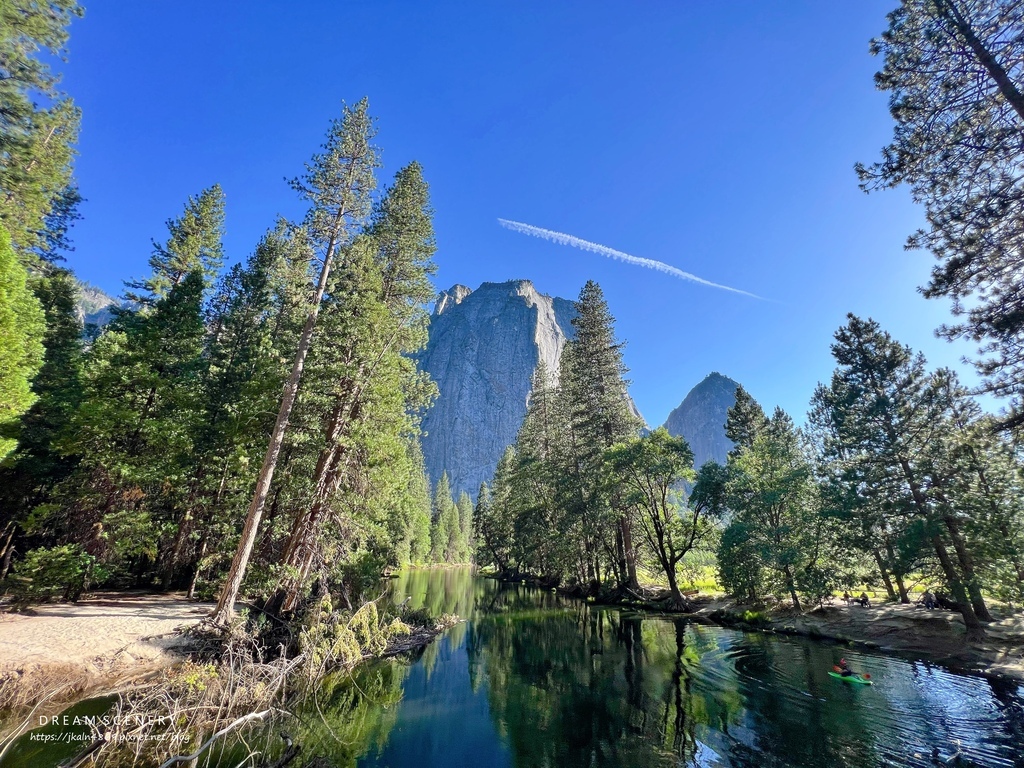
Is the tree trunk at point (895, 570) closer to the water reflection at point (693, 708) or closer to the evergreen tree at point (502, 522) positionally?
the water reflection at point (693, 708)

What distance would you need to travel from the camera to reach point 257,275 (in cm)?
2494

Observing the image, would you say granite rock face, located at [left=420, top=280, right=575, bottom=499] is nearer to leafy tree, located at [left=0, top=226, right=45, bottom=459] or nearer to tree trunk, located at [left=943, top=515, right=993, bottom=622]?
tree trunk, located at [left=943, top=515, right=993, bottom=622]

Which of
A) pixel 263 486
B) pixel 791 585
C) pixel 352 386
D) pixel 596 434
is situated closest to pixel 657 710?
pixel 263 486

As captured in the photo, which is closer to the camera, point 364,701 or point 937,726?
point 937,726

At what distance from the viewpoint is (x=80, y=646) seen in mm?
10336

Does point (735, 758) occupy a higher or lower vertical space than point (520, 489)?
lower

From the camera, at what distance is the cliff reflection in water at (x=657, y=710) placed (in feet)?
26.9

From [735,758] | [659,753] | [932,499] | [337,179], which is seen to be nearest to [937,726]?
[735,758]

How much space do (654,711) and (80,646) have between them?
14447 mm

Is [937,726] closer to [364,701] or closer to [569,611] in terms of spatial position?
[364,701]

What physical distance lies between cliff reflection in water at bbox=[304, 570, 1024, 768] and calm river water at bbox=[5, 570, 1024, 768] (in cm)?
5

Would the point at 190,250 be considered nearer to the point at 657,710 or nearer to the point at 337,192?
the point at 337,192

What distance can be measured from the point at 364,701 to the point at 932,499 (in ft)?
74.3

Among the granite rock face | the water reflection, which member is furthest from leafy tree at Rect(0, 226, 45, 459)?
the granite rock face
